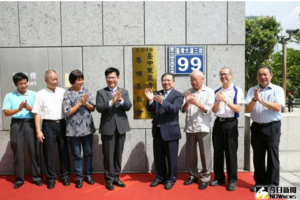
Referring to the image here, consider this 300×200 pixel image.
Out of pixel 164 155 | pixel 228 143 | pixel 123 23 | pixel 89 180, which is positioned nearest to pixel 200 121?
pixel 228 143

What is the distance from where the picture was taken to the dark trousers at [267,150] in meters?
3.16

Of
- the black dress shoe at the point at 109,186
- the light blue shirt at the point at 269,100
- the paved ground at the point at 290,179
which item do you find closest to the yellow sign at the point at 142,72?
the black dress shoe at the point at 109,186

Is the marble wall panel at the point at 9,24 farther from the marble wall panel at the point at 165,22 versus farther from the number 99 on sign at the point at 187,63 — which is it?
the number 99 on sign at the point at 187,63

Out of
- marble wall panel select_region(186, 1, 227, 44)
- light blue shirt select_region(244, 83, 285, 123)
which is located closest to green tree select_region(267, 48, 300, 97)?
marble wall panel select_region(186, 1, 227, 44)

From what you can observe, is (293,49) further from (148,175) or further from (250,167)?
(148,175)

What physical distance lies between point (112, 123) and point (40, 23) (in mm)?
2320

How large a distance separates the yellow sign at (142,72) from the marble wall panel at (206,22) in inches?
29.9

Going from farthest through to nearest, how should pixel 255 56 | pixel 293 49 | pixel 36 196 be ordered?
pixel 255 56 < pixel 293 49 < pixel 36 196

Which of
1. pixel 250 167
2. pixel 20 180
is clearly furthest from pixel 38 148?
pixel 250 167

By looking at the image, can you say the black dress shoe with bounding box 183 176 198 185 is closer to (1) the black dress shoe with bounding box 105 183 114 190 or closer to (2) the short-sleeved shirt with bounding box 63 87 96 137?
(1) the black dress shoe with bounding box 105 183 114 190

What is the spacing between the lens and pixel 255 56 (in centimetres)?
1752

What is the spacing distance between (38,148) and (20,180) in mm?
570

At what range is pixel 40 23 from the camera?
13.4ft

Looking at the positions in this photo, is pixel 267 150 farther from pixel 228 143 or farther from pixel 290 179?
pixel 290 179
